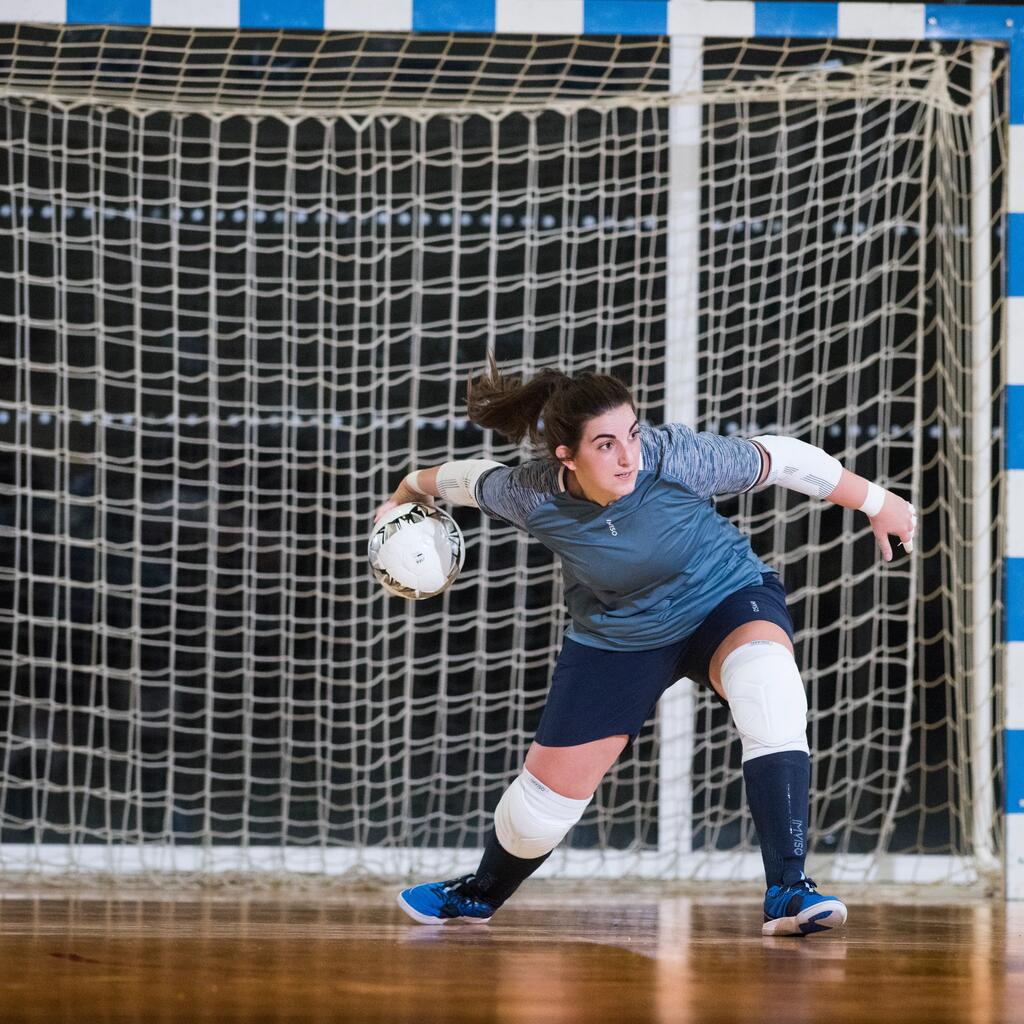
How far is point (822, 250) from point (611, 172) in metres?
0.72

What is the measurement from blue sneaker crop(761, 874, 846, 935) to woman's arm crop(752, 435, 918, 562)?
2.18ft

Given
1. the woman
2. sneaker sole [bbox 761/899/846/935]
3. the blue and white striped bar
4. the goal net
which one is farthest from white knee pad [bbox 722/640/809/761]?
the blue and white striped bar

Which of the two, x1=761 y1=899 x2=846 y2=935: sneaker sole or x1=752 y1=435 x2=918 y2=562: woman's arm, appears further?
x1=752 y1=435 x2=918 y2=562: woman's arm

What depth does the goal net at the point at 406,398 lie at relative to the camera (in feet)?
13.3

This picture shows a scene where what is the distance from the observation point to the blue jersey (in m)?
2.56

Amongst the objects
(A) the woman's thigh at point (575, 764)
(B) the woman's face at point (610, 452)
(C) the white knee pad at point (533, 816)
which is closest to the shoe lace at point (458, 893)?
(C) the white knee pad at point (533, 816)

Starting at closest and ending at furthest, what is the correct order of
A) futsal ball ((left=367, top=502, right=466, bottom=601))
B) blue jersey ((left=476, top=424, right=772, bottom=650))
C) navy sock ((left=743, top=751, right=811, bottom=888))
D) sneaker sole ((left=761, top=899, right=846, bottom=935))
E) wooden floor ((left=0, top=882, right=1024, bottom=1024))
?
wooden floor ((left=0, top=882, right=1024, bottom=1024)) < sneaker sole ((left=761, top=899, right=846, bottom=935)) < navy sock ((left=743, top=751, right=811, bottom=888)) < blue jersey ((left=476, top=424, right=772, bottom=650)) < futsal ball ((left=367, top=502, right=466, bottom=601))

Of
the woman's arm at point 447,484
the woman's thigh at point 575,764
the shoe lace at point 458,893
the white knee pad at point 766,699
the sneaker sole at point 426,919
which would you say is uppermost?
the woman's arm at point 447,484

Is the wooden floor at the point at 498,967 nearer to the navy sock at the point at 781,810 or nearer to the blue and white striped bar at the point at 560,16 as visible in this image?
the navy sock at the point at 781,810

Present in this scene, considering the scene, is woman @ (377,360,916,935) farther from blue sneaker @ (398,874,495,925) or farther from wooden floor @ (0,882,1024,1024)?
Answer: wooden floor @ (0,882,1024,1024)

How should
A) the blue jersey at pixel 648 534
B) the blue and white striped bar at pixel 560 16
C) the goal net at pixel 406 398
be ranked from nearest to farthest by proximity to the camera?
the blue jersey at pixel 648 534
the blue and white striped bar at pixel 560 16
the goal net at pixel 406 398

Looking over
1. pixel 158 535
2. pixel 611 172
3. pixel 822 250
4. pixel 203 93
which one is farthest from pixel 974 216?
pixel 158 535

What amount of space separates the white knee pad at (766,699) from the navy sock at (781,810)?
0.08 feet

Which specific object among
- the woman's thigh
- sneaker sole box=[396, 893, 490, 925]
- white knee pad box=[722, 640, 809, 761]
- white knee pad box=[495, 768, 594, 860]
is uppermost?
white knee pad box=[722, 640, 809, 761]
